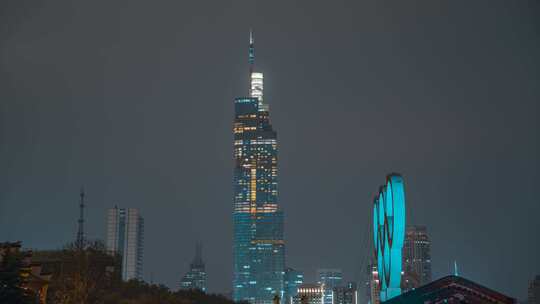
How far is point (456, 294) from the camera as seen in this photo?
47.5 m

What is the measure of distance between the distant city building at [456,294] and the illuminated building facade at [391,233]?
18.9 metres

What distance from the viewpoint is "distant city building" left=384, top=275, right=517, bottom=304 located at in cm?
4600

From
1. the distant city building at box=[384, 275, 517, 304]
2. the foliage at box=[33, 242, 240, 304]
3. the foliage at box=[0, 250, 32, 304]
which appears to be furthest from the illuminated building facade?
the foliage at box=[0, 250, 32, 304]

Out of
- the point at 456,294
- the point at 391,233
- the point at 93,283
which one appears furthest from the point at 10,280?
the point at 391,233

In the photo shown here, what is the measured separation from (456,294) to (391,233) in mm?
23127

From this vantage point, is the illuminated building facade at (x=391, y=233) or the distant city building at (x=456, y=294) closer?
the distant city building at (x=456, y=294)

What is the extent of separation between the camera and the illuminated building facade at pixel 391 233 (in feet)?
225

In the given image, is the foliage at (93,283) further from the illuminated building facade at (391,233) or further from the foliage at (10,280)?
the illuminated building facade at (391,233)

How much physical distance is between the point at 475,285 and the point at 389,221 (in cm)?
2550

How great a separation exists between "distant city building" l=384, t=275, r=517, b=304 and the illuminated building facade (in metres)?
18.9

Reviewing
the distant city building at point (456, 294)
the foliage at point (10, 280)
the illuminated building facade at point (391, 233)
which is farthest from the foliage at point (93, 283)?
the distant city building at point (456, 294)

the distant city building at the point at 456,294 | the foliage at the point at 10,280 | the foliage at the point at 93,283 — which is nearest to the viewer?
the distant city building at the point at 456,294

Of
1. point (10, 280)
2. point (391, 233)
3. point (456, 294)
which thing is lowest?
point (456, 294)

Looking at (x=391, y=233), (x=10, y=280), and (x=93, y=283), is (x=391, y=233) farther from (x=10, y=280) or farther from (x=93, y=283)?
(x=10, y=280)
